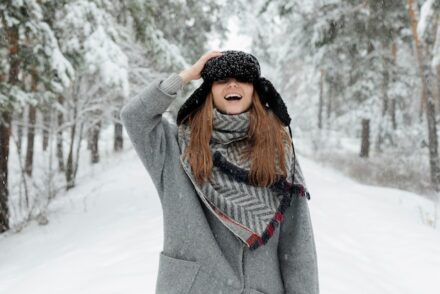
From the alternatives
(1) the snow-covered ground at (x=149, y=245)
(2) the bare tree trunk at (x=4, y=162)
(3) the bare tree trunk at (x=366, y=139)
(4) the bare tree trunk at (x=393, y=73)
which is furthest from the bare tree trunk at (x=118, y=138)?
(4) the bare tree trunk at (x=393, y=73)

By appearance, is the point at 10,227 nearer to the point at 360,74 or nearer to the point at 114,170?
the point at 114,170

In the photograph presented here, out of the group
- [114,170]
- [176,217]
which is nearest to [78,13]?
[176,217]

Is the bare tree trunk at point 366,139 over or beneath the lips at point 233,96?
beneath

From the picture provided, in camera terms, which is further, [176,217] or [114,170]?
[114,170]

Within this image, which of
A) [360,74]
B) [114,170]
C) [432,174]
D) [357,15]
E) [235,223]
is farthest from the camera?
[360,74]

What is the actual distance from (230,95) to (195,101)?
0.52ft

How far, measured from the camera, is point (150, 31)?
8.77 meters

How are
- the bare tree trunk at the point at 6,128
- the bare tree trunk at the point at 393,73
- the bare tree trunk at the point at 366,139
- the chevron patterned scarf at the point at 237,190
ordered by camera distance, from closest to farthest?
the chevron patterned scarf at the point at 237,190
the bare tree trunk at the point at 6,128
the bare tree trunk at the point at 393,73
the bare tree trunk at the point at 366,139

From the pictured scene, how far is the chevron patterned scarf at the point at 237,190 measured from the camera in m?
1.66

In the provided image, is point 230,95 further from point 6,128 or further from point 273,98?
point 6,128

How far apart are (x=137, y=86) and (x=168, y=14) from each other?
242 cm

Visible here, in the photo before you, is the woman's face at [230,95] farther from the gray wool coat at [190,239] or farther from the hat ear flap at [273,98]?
the gray wool coat at [190,239]

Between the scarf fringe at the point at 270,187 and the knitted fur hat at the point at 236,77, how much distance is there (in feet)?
0.85

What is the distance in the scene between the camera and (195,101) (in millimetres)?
1829
